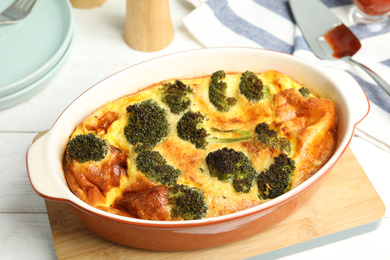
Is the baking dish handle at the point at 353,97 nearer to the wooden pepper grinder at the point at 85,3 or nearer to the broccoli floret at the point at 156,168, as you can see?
the broccoli floret at the point at 156,168

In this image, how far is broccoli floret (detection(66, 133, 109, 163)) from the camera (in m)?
2.43

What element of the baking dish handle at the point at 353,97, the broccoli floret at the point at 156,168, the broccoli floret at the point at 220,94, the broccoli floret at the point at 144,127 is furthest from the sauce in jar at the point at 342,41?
the broccoli floret at the point at 156,168

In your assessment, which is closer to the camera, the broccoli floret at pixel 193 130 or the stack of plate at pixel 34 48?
the broccoli floret at pixel 193 130

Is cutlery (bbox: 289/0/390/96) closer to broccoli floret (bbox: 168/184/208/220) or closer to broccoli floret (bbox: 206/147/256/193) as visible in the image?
broccoli floret (bbox: 206/147/256/193)

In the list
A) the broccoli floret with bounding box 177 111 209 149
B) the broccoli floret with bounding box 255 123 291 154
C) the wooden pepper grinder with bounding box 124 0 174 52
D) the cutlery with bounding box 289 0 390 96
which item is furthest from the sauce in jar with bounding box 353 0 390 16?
the broccoli floret with bounding box 177 111 209 149

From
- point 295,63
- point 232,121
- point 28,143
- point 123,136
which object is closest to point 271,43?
point 295,63

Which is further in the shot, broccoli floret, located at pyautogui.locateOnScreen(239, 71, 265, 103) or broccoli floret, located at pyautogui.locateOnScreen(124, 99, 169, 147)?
broccoli floret, located at pyautogui.locateOnScreen(239, 71, 265, 103)

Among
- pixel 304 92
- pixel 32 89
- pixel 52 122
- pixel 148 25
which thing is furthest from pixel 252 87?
pixel 32 89

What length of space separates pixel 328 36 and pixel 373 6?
0.44 m

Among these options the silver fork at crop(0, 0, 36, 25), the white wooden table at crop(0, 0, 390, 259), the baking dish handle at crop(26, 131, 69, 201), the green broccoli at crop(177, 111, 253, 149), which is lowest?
the white wooden table at crop(0, 0, 390, 259)

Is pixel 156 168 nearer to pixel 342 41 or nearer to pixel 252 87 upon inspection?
pixel 252 87

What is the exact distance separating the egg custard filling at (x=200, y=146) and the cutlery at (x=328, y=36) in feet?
2.54

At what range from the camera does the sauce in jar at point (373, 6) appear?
11.8 ft

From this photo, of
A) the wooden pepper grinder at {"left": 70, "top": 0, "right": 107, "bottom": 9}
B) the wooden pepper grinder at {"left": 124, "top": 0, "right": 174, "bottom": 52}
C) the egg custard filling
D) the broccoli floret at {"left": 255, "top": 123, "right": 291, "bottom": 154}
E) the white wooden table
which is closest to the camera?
the egg custard filling
